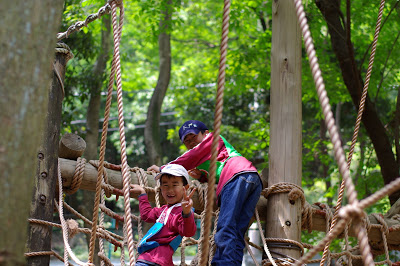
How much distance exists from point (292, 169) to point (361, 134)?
15.1 ft

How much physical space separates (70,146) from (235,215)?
1093 mm

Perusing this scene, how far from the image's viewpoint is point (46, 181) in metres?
2.75

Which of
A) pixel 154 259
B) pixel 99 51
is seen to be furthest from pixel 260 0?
pixel 154 259

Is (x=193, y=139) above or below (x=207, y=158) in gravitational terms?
above

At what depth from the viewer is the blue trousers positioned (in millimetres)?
2848

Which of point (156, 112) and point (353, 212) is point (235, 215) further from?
point (156, 112)

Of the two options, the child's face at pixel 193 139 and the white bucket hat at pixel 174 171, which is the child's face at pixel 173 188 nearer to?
the white bucket hat at pixel 174 171

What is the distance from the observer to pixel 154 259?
8.71ft

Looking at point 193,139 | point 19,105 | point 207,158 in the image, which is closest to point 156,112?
point 193,139

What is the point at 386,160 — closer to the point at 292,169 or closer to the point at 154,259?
the point at 292,169

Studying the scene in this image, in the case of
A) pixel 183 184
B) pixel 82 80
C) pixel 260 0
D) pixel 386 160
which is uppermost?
pixel 260 0

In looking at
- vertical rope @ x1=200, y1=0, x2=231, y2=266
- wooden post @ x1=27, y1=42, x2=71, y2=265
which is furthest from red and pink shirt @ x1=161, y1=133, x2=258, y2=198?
Result: vertical rope @ x1=200, y1=0, x2=231, y2=266

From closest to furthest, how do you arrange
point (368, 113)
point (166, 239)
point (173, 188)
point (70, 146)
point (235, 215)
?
point (166, 239) < point (173, 188) < point (235, 215) < point (70, 146) < point (368, 113)

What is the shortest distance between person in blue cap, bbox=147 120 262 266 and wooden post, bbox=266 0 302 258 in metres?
0.18
